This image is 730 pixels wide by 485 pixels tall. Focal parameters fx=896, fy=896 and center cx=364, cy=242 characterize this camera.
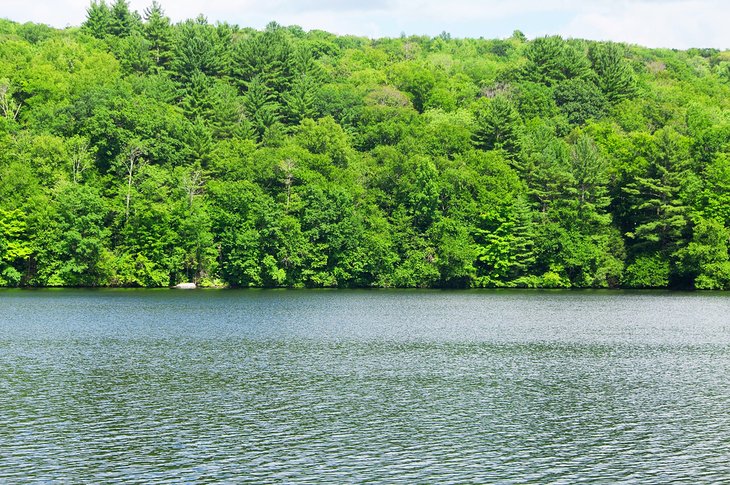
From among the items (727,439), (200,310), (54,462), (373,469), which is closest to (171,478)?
(54,462)

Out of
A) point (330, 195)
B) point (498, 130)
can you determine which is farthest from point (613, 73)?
point (330, 195)

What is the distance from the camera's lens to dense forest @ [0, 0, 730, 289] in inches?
4016

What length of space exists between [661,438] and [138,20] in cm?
14634

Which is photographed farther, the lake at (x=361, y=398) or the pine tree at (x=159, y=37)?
the pine tree at (x=159, y=37)

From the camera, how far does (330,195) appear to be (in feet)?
351

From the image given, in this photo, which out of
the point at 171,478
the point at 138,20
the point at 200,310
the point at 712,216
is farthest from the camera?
the point at 138,20

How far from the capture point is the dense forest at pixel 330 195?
4016 inches

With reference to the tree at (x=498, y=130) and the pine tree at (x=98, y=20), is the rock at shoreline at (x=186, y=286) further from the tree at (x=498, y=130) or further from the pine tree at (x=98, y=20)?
the pine tree at (x=98, y=20)

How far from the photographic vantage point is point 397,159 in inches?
4505

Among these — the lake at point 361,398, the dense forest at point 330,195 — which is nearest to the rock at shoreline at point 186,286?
the dense forest at point 330,195

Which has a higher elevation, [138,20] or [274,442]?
[138,20]

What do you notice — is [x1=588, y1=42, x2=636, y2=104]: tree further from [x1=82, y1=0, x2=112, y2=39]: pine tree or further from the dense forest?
[x1=82, y1=0, x2=112, y2=39]: pine tree

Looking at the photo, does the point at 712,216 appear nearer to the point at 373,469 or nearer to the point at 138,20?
the point at 373,469

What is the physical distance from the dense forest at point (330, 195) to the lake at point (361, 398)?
34794 mm
